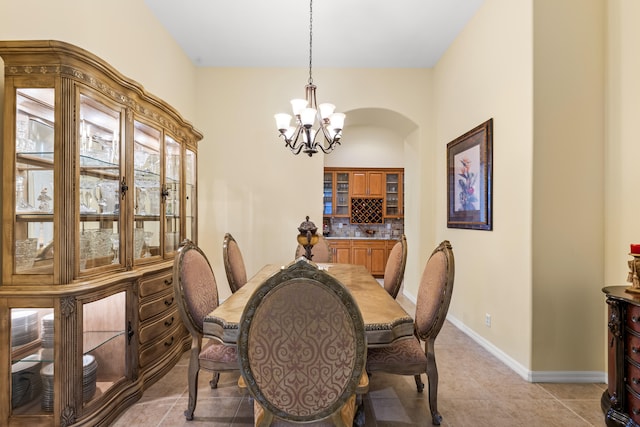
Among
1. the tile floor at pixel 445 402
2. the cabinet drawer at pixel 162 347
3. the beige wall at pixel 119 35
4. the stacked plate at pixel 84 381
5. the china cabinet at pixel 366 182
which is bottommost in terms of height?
the tile floor at pixel 445 402

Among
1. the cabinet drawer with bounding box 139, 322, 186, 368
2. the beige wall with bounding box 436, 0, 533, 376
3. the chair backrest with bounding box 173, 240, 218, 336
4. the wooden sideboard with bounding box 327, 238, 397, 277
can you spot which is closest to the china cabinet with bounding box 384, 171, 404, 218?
the wooden sideboard with bounding box 327, 238, 397, 277

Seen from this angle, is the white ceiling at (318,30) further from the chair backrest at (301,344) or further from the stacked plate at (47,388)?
the stacked plate at (47,388)

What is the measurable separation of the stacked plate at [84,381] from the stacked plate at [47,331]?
11 cm

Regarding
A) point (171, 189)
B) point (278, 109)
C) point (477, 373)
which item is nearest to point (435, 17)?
point (278, 109)

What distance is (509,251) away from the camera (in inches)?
115

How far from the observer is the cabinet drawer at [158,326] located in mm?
2450

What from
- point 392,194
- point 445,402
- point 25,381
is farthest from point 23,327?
point 392,194

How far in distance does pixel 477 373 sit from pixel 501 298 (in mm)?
701

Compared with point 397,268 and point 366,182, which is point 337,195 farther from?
point 397,268

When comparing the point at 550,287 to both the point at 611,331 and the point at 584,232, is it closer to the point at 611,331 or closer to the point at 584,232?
the point at 584,232

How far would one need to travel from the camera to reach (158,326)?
8.67 ft

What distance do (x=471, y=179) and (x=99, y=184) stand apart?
336 cm

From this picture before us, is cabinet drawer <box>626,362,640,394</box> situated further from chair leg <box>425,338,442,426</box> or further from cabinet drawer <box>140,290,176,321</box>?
cabinet drawer <box>140,290,176,321</box>

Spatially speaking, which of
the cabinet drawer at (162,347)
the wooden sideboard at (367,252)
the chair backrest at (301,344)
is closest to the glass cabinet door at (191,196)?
the cabinet drawer at (162,347)
